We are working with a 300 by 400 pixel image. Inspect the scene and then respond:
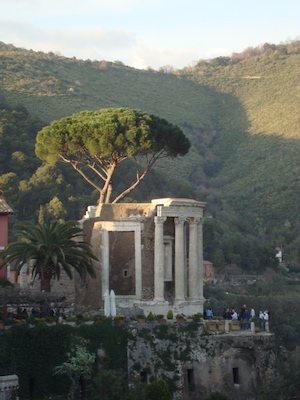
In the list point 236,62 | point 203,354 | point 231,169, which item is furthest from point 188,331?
point 236,62

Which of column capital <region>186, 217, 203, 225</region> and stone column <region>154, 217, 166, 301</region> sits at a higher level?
column capital <region>186, 217, 203, 225</region>

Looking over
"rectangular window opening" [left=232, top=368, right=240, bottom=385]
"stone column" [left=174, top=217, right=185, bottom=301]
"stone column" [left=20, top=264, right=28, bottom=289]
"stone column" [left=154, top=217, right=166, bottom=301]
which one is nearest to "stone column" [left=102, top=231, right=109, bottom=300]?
"stone column" [left=154, top=217, right=166, bottom=301]

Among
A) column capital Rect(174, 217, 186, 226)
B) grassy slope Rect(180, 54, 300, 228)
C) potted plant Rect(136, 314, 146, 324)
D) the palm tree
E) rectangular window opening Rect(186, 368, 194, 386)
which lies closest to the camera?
rectangular window opening Rect(186, 368, 194, 386)

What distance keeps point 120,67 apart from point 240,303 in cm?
8078

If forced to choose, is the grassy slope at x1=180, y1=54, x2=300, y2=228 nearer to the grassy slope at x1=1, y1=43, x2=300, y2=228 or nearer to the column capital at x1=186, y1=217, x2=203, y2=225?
the grassy slope at x1=1, y1=43, x2=300, y2=228

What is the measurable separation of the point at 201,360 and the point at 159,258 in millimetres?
6103

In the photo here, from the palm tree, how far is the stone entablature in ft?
8.29

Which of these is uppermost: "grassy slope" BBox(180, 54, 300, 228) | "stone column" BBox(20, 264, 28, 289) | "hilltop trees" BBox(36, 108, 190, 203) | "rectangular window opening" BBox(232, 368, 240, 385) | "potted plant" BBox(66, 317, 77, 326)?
"grassy slope" BBox(180, 54, 300, 228)

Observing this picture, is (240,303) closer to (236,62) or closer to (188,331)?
(188,331)

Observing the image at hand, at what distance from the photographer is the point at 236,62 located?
17688 centimetres

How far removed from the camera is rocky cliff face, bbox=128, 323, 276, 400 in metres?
44.8

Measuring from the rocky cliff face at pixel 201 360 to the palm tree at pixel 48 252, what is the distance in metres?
4.49

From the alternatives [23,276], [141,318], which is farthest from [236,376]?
[23,276]

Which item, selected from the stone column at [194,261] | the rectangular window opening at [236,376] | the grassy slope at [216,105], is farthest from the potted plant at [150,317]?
the grassy slope at [216,105]
